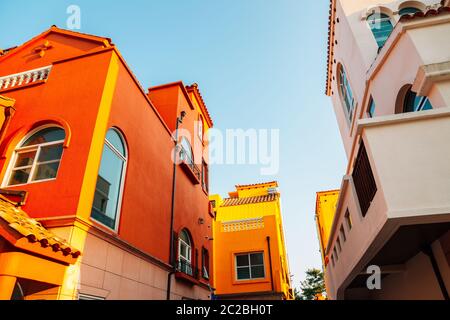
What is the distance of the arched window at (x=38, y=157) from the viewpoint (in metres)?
6.85

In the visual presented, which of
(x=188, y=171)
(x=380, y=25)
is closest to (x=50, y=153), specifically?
(x=188, y=171)

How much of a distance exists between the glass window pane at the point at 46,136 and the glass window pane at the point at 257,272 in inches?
563

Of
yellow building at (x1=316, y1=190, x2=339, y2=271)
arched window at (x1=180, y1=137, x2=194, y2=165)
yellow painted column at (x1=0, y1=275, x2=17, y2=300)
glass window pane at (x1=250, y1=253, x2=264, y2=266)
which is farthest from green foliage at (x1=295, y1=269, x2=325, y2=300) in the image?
yellow painted column at (x1=0, y1=275, x2=17, y2=300)

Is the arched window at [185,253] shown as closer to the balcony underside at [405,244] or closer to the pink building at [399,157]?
the pink building at [399,157]

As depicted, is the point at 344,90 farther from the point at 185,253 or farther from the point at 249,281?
the point at 249,281

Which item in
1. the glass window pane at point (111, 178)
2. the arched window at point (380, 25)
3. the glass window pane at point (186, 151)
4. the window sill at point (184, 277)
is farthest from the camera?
the glass window pane at point (186, 151)

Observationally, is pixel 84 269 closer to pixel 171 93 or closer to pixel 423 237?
pixel 423 237

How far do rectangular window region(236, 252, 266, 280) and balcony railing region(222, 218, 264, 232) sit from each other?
5.29 feet

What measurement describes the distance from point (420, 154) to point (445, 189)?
0.60 metres

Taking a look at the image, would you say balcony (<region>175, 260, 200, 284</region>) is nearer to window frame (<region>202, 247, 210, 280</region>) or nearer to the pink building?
window frame (<region>202, 247, 210, 280</region>)

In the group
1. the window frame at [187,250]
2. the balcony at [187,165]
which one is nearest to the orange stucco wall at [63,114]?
the balcony at [187,165]

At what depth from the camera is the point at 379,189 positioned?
185 inches

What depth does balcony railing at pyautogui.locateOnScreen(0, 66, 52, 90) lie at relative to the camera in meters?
8.65
